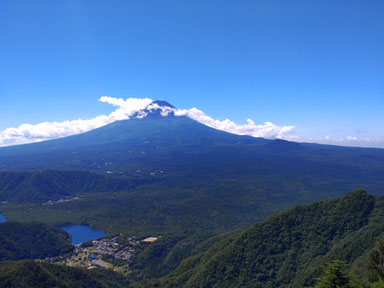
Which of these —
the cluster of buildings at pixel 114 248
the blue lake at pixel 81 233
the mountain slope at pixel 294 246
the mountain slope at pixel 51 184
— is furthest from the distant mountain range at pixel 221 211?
the cluster of buildings at pixel 114 248

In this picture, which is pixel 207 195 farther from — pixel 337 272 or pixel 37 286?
pixel 337 272

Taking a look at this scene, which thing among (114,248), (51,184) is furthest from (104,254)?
(51,184)

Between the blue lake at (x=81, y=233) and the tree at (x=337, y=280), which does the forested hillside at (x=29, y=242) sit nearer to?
the blue lake at (x=81, y=233)

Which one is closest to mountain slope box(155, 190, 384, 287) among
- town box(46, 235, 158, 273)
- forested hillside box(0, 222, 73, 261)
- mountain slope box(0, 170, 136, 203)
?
town box(46, 235, 158, 273)

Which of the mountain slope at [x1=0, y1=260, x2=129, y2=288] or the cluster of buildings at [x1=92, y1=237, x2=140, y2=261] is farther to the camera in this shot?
the cluster of buildings at [x1=92, y1=237, x2=140, y2=261]

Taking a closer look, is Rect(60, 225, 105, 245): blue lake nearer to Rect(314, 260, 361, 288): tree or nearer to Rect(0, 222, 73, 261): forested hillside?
Rect(0, 222, 73, 261): forested hillside
